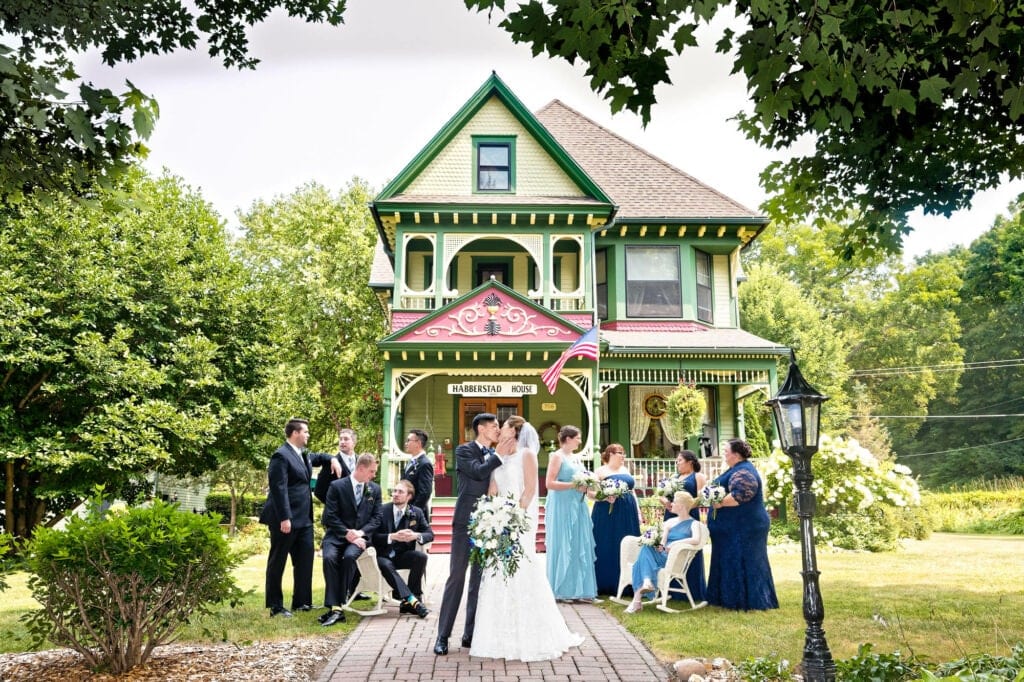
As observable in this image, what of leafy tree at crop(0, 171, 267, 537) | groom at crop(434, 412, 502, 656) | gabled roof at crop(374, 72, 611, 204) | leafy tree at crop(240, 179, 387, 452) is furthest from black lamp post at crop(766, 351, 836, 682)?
leafy tree at crop(240, 179, 387, 452)

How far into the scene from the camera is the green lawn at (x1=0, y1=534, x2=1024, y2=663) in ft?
21.6

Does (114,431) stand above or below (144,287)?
below

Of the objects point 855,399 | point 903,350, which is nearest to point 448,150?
point 855,399

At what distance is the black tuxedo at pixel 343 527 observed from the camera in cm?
822

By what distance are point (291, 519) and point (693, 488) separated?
15.1 ft

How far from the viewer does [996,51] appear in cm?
561

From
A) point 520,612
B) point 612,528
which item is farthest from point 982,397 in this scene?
point 520,612

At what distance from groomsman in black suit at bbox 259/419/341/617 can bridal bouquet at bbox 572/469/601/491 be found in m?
3.05

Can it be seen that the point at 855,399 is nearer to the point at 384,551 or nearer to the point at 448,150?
the point at 448,150

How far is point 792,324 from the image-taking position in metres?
35.7

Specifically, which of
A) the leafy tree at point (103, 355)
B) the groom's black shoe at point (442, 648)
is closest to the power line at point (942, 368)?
the leafy tree at point (103, 355)

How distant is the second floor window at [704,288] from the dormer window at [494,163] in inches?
220

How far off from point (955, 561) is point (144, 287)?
17837mm

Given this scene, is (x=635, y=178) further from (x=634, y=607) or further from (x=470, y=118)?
(x=634, y=607)
